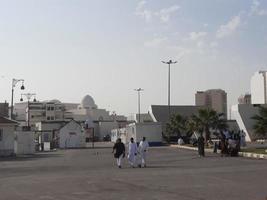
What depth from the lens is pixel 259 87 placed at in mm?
118688

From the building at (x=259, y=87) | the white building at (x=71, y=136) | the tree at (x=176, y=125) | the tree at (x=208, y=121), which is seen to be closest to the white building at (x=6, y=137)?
the tree at (x=208, y=121)

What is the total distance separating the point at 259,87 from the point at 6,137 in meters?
83.4

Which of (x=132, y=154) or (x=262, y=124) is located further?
(x=262, y=124)

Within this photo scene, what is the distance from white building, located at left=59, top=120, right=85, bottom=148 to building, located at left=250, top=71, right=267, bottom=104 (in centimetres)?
5294

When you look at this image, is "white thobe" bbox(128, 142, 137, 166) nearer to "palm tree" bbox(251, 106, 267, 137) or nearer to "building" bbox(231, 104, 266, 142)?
"palm tree" bbox(251, 106, 267, 137)

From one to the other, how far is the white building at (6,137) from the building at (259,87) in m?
77.8

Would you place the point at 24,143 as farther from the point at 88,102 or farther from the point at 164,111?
the point at 88,102

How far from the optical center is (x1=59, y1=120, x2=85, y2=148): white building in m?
73.2

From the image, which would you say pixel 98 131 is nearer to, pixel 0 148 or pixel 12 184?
pixel 0 148

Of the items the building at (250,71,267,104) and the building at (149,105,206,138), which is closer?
the building at (149,105,206,138)

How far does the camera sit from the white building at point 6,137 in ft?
149

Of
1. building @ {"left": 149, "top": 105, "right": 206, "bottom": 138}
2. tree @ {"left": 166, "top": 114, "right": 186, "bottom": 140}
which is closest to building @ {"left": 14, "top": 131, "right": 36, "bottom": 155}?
tree @ {"left": 166, "top": 114, "right": 186, "bottom": 140}

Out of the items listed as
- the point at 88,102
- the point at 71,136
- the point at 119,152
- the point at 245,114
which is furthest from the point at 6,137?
the point at 88,102

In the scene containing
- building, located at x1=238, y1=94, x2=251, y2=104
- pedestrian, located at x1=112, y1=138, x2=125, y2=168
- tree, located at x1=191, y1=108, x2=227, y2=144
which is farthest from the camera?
building, located at x1=238, y1=94, x2=251, y2=104
